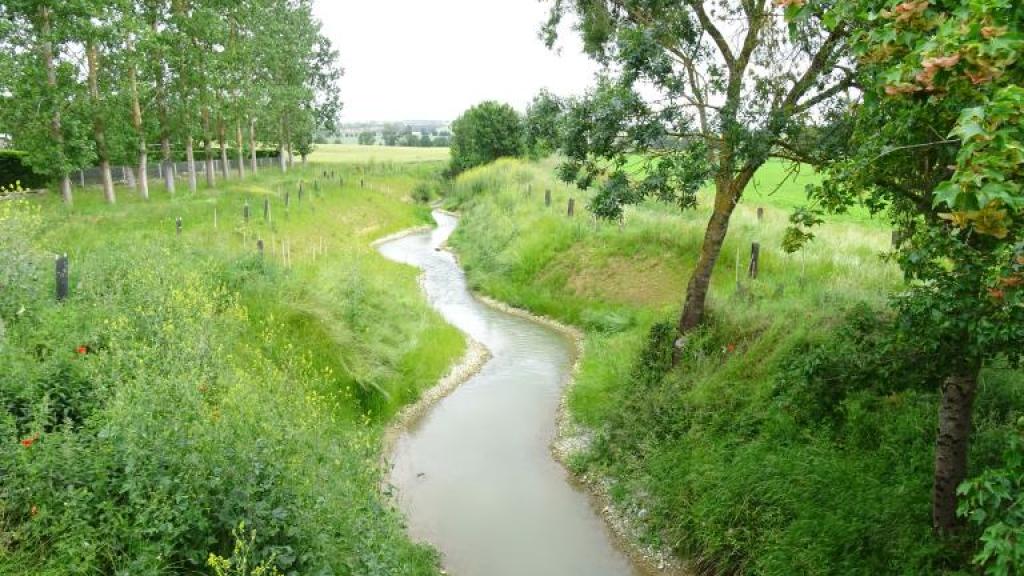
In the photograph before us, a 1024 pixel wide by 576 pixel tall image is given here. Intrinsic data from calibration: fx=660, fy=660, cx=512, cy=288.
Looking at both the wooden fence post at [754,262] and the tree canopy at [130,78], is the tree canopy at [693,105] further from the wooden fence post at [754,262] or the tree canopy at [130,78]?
the tree canopy at [130,78]

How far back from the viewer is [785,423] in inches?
385

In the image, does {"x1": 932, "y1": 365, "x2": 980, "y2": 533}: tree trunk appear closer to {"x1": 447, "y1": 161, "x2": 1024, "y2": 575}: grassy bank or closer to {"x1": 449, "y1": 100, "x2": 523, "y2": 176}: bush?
{"x1": 447, "y1": 161, "x2": 1024, "y2": 575}: grassy bank

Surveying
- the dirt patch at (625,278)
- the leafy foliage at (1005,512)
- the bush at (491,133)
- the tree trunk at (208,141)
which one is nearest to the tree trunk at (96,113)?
the tree trunk at (208,141)

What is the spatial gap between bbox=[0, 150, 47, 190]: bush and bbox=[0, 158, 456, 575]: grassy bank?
60.0 ft

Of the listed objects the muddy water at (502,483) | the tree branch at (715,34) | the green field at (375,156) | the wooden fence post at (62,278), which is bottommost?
the muddy water at (502,483)

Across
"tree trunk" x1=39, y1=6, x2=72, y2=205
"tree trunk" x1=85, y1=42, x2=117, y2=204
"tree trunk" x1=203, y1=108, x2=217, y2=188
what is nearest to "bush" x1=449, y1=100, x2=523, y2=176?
"tree trunk" x1=203, y1=108, x2=217, y2=188

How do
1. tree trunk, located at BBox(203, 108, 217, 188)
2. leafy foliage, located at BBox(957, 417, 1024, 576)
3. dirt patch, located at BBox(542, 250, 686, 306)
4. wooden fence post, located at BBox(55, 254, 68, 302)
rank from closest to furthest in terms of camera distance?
leafy foliage, located at BBox(957, 417, 1024, 576), wooden fence post, located at BBox(55, 254, 68, 302), dirt patch, located at BBox(542, 250, 686, 306), tree trunk, located at BBox(203, 108, 217, 188)

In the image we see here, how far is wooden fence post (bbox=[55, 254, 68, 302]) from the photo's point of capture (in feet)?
33.7

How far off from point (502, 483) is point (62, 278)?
26.4ft

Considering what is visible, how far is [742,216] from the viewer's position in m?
24.9

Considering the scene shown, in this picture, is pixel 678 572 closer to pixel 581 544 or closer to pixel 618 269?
pixel 581 544

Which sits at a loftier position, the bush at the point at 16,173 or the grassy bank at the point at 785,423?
the bush at the point at 16,173

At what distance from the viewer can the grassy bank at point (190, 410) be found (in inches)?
219

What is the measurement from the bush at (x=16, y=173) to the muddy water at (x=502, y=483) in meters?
25.6
